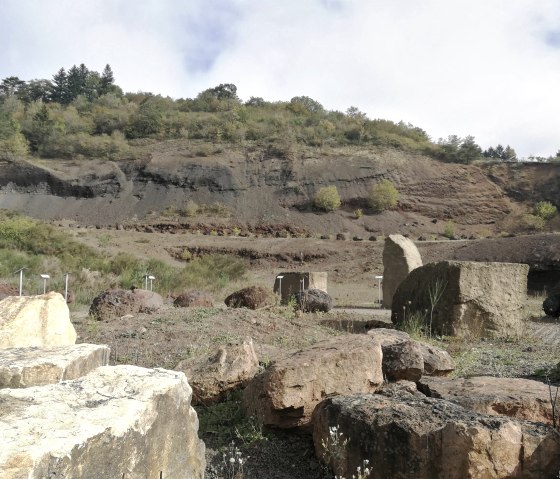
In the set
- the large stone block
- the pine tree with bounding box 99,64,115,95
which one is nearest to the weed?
the large stone block

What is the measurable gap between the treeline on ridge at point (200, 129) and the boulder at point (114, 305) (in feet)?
130

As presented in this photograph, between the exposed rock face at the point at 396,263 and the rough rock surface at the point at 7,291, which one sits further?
the exposed rock face at the point at 396,263

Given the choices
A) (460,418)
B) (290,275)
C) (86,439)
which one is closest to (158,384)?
(86,439)

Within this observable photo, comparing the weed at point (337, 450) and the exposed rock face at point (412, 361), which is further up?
the exposed rock face at point (412, 361)

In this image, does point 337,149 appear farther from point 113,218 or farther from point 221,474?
point 221,474

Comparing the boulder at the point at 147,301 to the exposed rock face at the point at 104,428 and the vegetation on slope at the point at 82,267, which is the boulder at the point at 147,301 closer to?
the vegetation on slope at the point at 82,267

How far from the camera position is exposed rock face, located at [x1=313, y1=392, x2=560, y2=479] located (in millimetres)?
2986

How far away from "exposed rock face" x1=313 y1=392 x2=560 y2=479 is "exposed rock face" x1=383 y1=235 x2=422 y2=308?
1311 centimetres

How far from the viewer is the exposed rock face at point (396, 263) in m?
16.6

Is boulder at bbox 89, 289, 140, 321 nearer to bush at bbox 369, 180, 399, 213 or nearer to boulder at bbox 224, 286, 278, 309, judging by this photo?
boulder at bbox 224, 286, 278, 309

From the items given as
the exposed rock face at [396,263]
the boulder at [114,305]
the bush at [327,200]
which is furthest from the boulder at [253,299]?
the bush at [327,200]

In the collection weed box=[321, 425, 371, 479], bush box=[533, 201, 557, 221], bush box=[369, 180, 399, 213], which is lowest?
weed box=[321, 425, 371, 479]

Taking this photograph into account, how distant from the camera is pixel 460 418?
3246 mm

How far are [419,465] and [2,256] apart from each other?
18884mm
